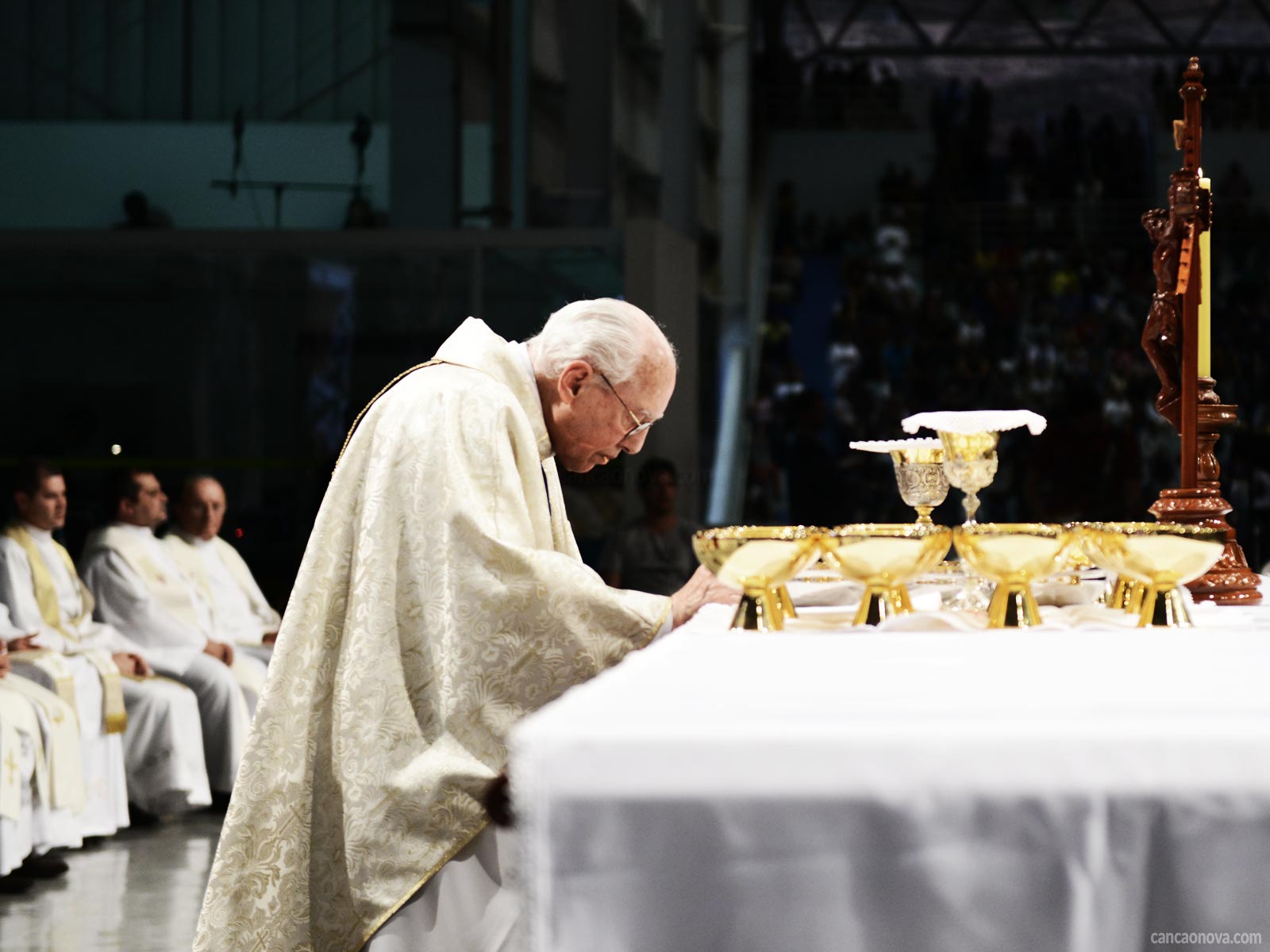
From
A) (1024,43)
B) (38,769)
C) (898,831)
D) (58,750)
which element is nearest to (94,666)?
(58,750)

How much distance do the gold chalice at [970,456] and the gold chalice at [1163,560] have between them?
0.94 ft

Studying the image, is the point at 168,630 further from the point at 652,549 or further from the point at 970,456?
the point at 970,456

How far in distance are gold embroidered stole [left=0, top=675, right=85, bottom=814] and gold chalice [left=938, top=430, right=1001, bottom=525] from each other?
4.34 m

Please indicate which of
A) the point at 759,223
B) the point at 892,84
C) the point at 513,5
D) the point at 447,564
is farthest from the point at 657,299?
the point at 447,564

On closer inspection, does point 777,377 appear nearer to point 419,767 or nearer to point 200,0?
point 200,0

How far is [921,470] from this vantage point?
2125 millimetres

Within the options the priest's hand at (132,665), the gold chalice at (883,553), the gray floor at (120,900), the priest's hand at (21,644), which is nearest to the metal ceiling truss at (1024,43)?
the priest's hand at (132,665)

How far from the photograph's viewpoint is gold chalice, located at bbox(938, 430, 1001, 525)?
6.29 feet

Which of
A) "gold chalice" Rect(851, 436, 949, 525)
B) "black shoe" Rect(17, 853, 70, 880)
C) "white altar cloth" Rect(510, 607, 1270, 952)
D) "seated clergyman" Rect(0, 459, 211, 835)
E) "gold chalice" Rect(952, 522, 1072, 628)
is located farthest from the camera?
"seated clergyman" Rect(0, 459, 211, 835)

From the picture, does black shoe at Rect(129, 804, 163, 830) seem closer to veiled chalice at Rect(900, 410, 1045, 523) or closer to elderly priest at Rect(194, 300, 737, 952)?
elderly priest at Rect(194, 300, 737, 952)

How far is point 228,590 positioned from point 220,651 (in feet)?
2.00

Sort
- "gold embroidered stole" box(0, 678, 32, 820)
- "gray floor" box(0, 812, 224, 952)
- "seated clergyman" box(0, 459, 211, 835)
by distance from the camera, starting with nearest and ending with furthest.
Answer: "gray floor" box(0, 812, 224, 952)
"gold embroidered stole" box(0, 678, 32, 820)
"seated clergyman" box(0, 459, 211, 835)

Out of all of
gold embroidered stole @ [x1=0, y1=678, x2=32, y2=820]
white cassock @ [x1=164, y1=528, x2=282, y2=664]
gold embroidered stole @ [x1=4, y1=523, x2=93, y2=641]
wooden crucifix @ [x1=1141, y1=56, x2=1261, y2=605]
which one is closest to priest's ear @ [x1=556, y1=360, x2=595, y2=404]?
wooden crucifix @ [x1=1141, y1=56, x2=1261, y2=605]

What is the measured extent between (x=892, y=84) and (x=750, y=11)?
1.61 m
